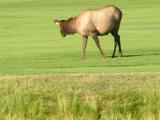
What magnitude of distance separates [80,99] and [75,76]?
127 inches

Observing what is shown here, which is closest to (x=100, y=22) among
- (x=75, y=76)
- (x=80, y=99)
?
(x=75, y=76)

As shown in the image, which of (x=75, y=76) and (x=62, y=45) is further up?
(x=75, y=76)

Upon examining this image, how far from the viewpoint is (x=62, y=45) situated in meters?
36.3

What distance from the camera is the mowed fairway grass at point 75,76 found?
18.5m

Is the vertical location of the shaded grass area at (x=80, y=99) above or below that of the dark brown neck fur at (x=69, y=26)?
above

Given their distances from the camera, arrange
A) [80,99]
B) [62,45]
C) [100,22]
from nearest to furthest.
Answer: [80,99] → [100,22] → [62,45]

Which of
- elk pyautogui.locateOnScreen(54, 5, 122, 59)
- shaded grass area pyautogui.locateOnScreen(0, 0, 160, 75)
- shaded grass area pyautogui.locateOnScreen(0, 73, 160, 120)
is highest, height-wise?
shaded grass area pyautogui.locateOnScreen(0, 73, 160, 120)

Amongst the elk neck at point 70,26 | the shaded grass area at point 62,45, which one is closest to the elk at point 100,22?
the elk neck at point 70,26

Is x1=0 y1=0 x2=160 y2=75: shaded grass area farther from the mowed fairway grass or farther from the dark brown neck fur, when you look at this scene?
the dark brown neck fur

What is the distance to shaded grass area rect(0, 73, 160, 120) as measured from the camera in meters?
18.4

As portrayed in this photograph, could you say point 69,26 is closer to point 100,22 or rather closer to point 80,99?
point 100,22

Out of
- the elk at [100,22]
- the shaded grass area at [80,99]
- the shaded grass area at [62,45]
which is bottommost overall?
the shaded grass area at [62,45]

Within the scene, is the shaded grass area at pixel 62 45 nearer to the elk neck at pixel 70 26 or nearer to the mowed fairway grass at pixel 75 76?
the mowed fairway grass at pixel 75 76

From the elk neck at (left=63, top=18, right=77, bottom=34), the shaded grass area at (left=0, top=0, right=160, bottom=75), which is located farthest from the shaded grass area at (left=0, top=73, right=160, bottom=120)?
the elk neck at (left=63, top=18, right=77, bottom=34)
